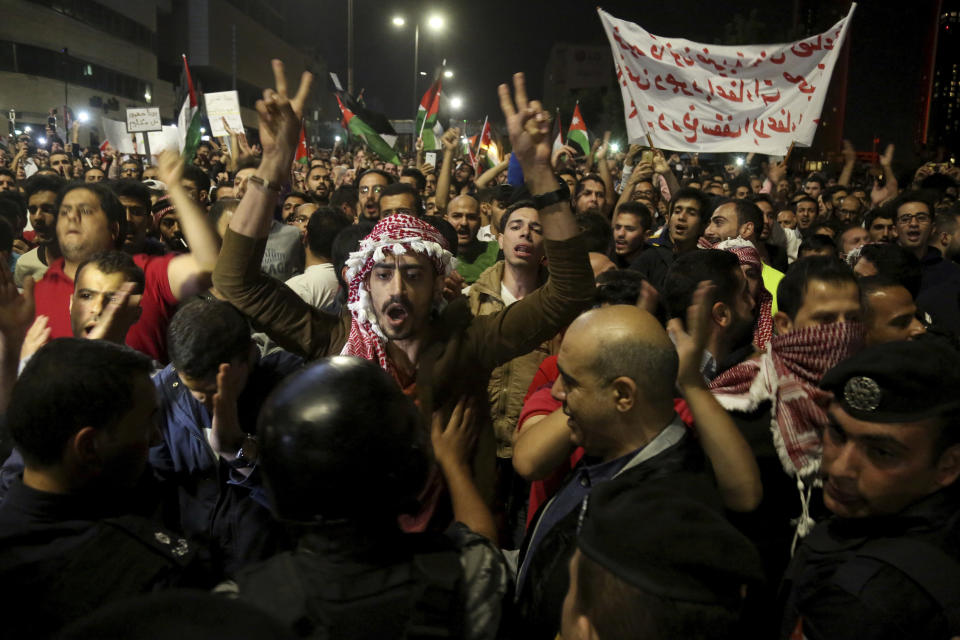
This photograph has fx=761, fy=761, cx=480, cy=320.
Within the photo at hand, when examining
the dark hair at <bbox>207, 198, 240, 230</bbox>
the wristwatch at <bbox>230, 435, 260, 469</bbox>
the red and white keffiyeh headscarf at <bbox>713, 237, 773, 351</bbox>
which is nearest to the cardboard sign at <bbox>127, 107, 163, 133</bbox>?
the dark hair at <bbox>207, 198, 240, 230</bbox>

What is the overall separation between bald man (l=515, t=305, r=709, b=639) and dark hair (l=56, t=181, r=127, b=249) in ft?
9.68

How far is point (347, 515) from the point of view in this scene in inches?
55.5

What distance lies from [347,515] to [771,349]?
6.45 feet

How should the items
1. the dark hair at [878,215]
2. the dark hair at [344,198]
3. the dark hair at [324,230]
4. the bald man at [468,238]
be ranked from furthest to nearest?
1. the dark hair at [344,198]
2. the dark hair at [878,215]
3. the bald man at [468,238]
4. the dark hair at [324,230]

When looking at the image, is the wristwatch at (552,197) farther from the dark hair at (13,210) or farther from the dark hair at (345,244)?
the dark hair at (13,210)

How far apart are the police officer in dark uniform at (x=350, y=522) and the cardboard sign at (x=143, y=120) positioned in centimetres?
1136

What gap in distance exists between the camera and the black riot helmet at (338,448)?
1.39m

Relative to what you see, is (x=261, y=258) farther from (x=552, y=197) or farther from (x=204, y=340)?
(x=552, y=197)

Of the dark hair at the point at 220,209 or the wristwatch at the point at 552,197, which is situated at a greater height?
the wristwatch at the point at 552,197

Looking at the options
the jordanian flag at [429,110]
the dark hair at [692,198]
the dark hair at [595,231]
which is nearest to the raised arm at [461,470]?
the dark hair at [595,231]

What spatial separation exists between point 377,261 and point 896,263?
328cm

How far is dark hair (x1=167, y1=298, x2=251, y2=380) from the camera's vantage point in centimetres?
258

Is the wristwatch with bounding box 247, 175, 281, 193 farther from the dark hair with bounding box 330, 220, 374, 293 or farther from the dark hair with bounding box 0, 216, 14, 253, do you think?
the dark hair with bounding box 0, 216, 14, 253

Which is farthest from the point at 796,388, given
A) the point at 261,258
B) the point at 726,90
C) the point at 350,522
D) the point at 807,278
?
the point at 726,90
